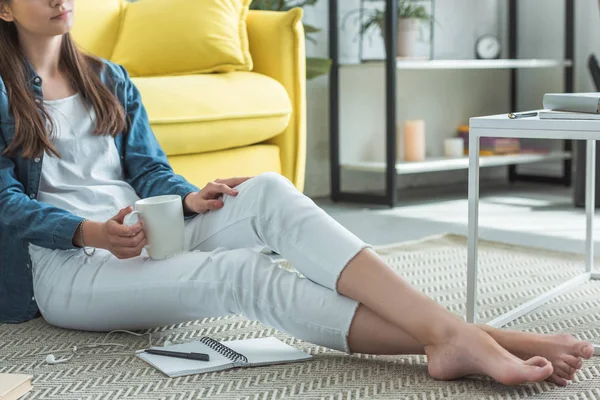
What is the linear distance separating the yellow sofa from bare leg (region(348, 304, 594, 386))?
1.14 meters

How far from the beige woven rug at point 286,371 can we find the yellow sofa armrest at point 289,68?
87 centimetres

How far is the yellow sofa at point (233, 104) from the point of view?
2355 millimetres

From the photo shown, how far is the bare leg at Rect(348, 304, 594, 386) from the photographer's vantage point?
125cm

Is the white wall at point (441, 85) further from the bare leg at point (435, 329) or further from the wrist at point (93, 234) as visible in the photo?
the bare leg at point (435, 329)

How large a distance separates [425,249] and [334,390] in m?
1.27

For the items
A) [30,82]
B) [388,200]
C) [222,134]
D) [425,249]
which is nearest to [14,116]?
[30,82]

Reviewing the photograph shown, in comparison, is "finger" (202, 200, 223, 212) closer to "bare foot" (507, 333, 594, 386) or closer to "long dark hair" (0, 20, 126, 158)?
"long dark hair" (0, 20, 126, 158)

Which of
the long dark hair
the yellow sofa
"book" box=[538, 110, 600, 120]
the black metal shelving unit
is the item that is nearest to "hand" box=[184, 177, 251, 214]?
the long dark hair

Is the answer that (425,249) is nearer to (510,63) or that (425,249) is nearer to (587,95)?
(587,95)

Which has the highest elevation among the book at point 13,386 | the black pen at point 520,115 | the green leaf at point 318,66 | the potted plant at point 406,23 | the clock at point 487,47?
the potted plant at point 406,23

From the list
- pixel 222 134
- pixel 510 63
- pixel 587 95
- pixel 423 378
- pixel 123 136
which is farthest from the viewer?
pixel 510 63

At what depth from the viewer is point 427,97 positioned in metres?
4.12

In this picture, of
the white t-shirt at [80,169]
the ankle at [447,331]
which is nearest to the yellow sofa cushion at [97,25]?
the white t-shirt at [80,169]

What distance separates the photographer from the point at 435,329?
4.10 feet
